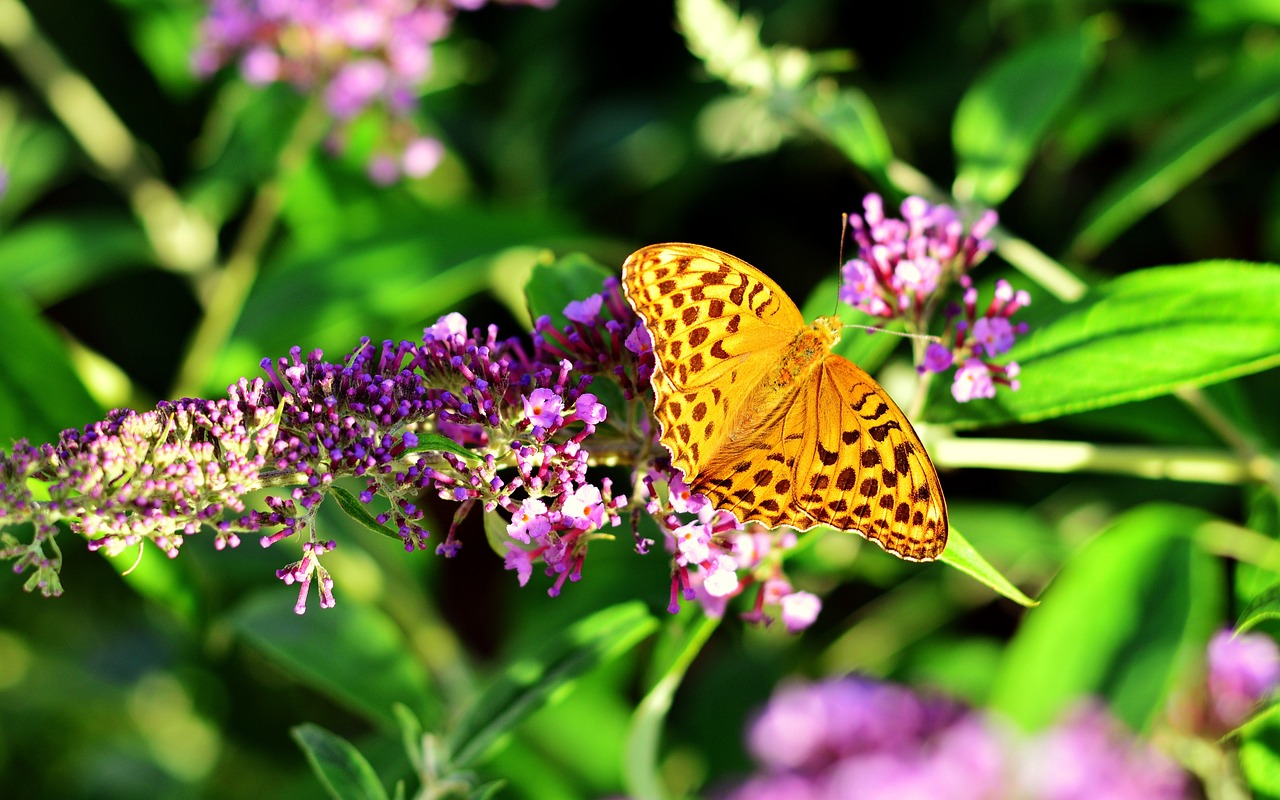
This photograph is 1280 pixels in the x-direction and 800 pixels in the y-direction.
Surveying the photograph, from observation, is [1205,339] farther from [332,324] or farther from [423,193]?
[423,193]

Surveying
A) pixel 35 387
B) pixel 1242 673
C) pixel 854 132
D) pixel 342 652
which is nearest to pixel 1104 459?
pixel 1242 673

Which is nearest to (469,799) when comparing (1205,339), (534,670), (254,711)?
(534,670)

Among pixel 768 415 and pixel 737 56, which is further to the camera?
pixel 737 56

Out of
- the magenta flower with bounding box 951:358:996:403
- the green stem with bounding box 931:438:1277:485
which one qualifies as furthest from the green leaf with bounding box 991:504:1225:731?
the magenta flower with bounding box 951:358:996:403

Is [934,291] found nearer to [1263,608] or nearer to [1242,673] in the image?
Answer: [1263,608]

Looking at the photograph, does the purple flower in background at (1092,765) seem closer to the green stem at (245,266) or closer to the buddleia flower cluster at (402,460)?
the buddleia flower cluster at (402,460)

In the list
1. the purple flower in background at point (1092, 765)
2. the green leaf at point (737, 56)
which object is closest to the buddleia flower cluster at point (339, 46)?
the green leaf at point (737, 56)
